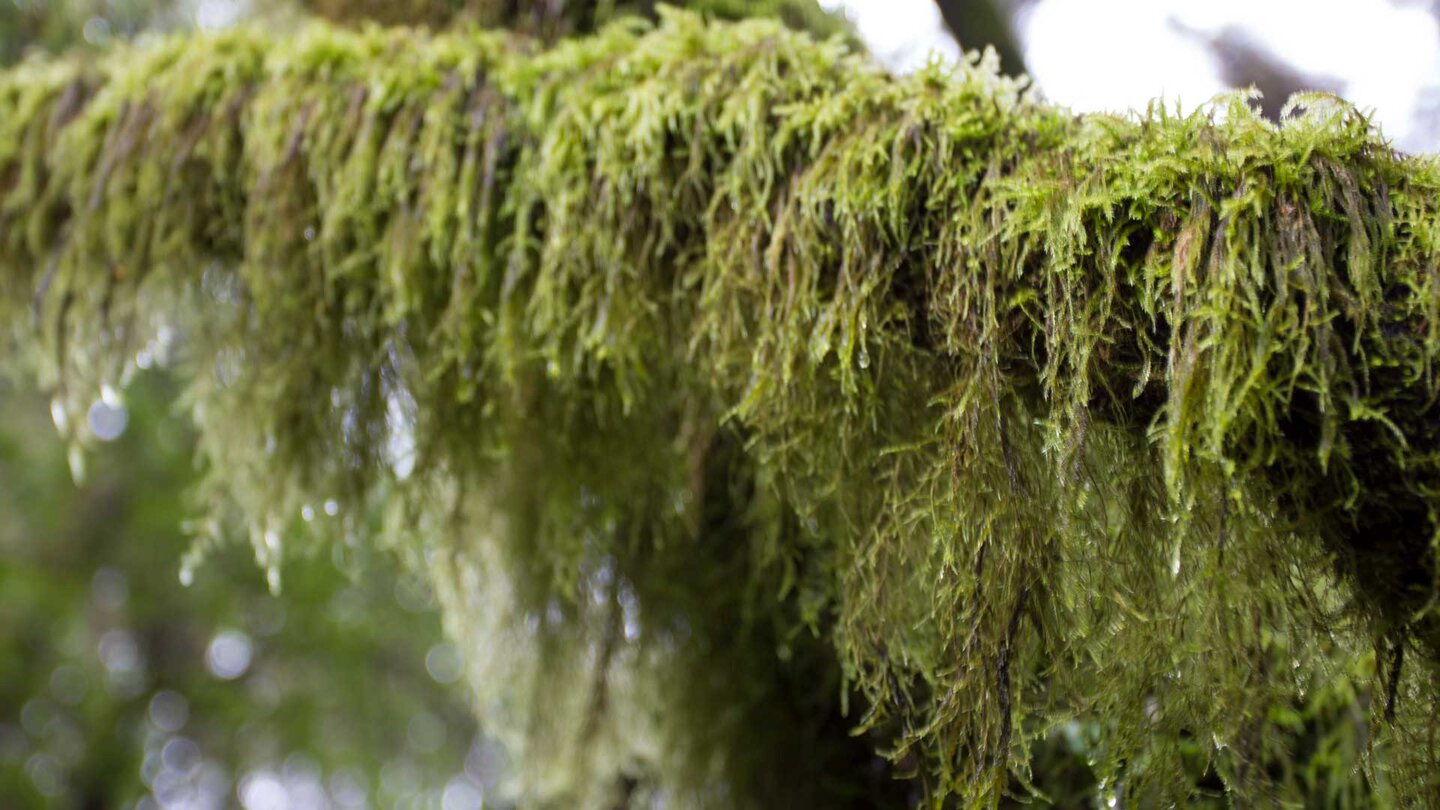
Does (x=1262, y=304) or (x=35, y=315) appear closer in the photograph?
(x=1262, y=304)

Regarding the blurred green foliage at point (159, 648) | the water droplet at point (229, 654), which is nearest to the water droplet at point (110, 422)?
the blurred green foliage at point (159, 648)

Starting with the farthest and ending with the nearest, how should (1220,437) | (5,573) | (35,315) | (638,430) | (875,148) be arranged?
1. (5,573)
2. (35,315)
3. (638,430)
4. (875,148)
5. (1220,437)

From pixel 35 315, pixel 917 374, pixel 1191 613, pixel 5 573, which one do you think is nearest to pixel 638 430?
pixel 917 374

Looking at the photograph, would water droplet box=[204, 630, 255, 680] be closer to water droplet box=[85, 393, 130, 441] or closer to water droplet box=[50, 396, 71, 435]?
water droplet box=[85, 393, 130, 441]

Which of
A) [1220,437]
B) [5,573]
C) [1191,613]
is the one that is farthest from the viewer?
[5,573]

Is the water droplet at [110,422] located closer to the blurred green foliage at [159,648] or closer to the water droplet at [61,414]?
the blurred green foliage at [159,648]

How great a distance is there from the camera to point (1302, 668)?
944mm

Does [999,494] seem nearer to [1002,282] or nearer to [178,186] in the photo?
[1002,282]

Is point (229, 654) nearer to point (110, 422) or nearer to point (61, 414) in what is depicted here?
point (110, 422)

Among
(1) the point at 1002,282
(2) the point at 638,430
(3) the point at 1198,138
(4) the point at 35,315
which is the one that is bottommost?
(4) the point at 35,315

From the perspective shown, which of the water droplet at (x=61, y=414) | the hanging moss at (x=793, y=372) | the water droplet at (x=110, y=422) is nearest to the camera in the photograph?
the hanging moss at (x=793, y=372)

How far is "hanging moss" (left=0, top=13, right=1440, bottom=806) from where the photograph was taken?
876 millimetres

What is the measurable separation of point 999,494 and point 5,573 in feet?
18.9

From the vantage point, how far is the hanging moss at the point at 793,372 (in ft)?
2.88
